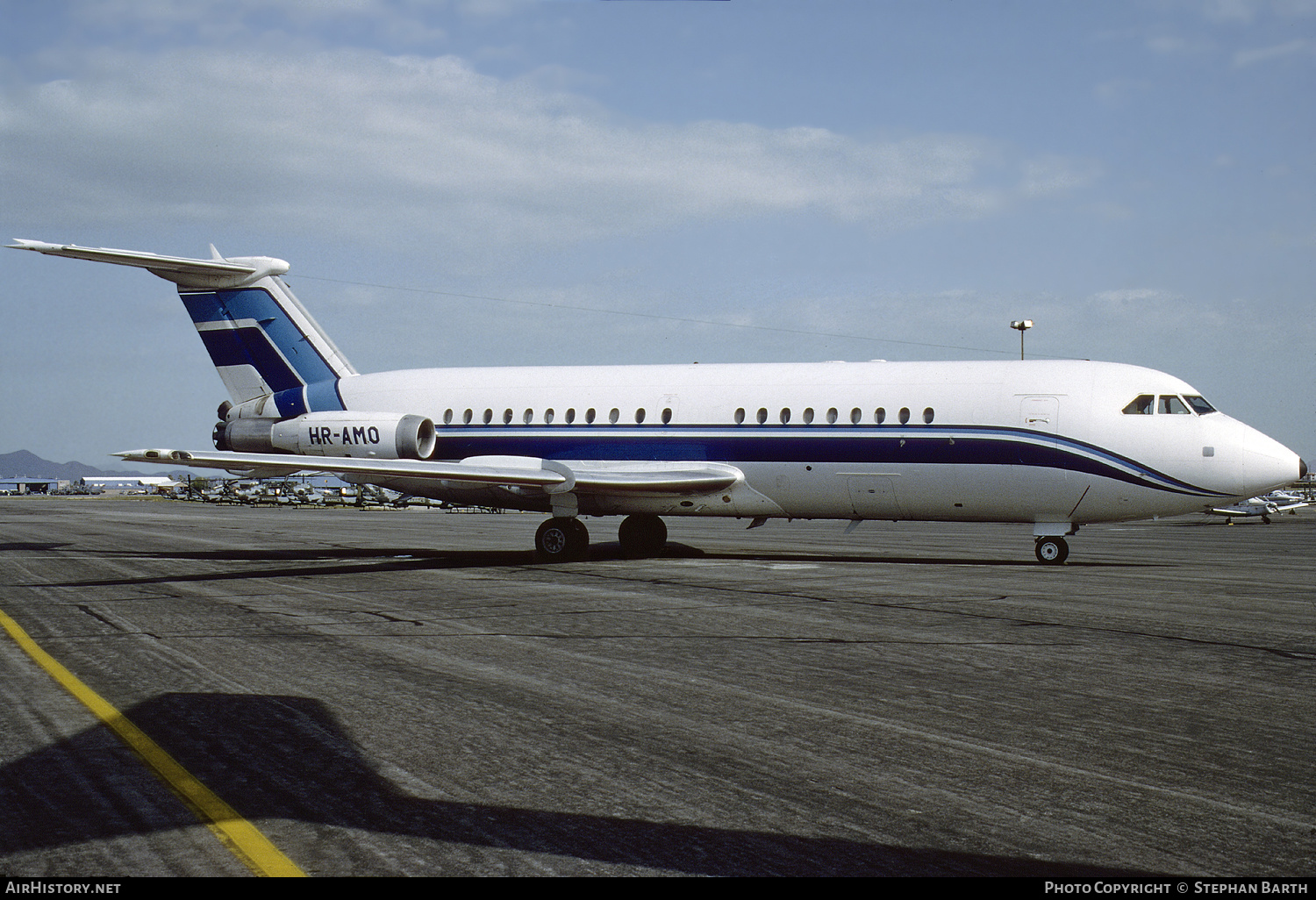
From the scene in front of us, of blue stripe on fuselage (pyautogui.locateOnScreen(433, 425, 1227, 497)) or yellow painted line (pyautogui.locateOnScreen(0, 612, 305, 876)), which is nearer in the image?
yellow painted line (pyautogui.locateOnScreen(0, 612, 305, 876))

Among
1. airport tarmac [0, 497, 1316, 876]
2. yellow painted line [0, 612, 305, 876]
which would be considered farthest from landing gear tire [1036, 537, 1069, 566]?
yellow painted line [0, 612, 305, 876]

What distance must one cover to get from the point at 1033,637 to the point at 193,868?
877 centimetres

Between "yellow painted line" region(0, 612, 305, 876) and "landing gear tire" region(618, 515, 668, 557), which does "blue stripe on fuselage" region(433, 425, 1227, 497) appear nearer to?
"landing gear tire" region(618, 515, 668, 557)

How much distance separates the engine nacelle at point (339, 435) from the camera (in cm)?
2336

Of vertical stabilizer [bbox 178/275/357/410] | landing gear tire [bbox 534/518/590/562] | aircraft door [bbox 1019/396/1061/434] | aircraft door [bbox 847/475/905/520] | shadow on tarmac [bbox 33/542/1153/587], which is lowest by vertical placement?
shadow on tarmac [bbox 33/542/1153/587]

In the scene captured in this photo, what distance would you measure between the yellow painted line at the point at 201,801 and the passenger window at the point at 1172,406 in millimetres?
17976

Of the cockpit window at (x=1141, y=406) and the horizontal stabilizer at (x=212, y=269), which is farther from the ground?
the horizontal stabilizer at (x=212, y=269)

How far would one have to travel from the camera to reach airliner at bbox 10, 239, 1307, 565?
772 inches

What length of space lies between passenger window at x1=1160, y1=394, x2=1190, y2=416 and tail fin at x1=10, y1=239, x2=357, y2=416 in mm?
17609

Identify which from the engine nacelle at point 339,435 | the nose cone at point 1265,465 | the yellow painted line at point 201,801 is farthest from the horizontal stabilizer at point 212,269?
the nose cone at point 1265,465

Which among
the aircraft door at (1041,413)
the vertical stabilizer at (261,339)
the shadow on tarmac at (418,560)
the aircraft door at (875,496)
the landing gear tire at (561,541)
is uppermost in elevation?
the vertical stabilizer at (261,339)

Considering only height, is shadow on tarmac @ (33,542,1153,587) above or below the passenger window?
below

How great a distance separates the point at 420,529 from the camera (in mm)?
37625

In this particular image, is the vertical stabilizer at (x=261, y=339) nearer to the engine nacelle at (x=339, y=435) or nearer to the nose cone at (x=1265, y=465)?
the engine nacelle at (x=339, y=435)
